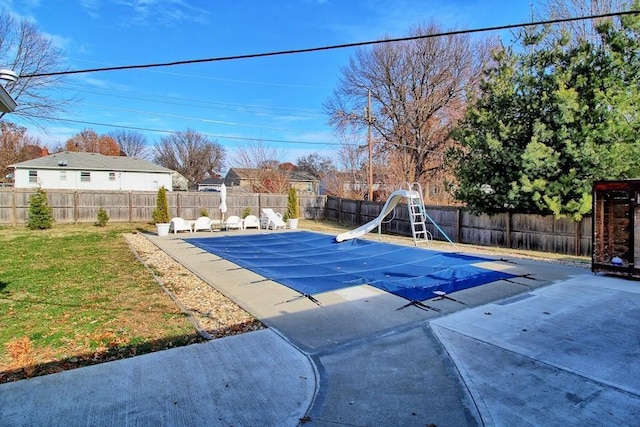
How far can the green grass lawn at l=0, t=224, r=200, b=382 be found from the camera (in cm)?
331

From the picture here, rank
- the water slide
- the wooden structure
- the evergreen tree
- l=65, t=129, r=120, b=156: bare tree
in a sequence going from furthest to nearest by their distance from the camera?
l=65, t=129, r=120, b=156: bare tree
the water slide
the evergreen tree
the wooden structure

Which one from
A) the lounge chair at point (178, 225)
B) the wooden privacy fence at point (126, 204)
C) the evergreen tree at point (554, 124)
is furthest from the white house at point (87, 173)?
the evergreen tree at point (554, 124)

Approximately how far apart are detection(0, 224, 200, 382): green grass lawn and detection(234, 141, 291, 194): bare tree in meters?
21.4

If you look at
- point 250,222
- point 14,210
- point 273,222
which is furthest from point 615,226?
point 14,210

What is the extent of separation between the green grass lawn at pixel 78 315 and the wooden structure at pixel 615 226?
681 cm

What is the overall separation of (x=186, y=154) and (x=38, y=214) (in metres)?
34.2

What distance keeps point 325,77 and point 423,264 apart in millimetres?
20050

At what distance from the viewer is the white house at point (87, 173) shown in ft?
77.5

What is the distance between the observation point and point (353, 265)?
7.65 m

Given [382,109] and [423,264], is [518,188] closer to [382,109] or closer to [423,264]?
[423,264]

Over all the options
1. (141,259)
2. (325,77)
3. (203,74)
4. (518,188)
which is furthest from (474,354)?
(325,77)

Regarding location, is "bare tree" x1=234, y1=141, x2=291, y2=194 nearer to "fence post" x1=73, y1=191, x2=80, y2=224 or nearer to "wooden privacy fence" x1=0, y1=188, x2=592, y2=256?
"wooden privacy fence" x1=0, y1=188, x2=592, y2=256

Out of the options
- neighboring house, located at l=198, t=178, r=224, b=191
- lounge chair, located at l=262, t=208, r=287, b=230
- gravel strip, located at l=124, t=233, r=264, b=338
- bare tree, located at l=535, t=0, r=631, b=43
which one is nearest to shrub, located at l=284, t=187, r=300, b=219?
lounge chair, located at l=262, t=208, r=287, b=230

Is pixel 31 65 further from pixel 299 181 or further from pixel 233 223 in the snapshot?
pixel 299 181
